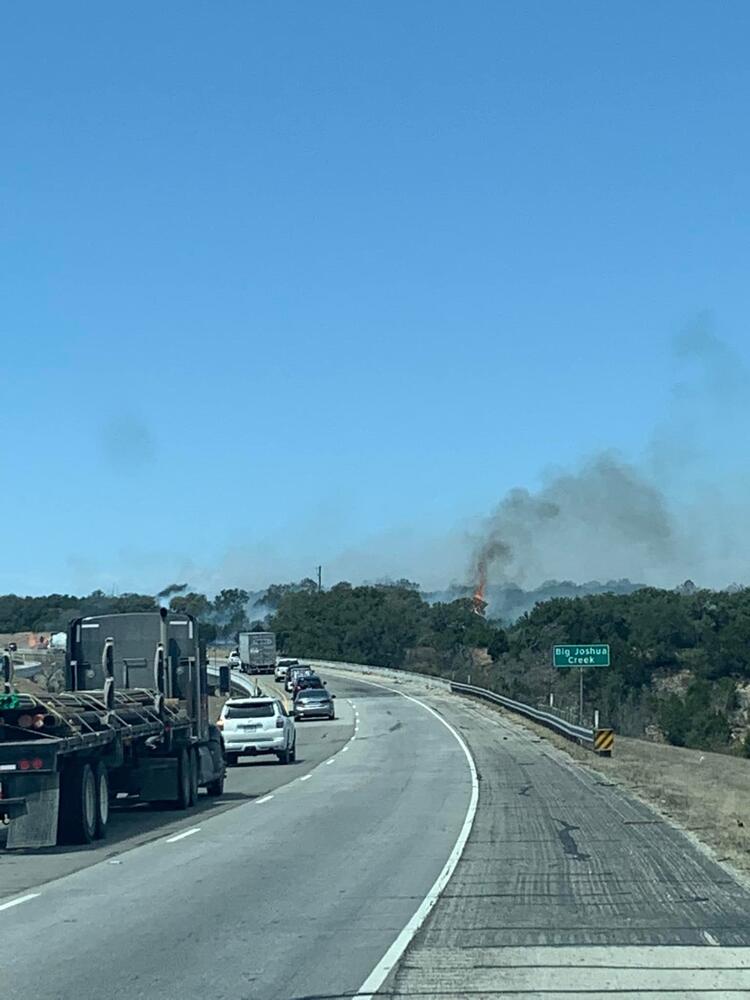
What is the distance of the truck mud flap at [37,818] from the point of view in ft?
61.4

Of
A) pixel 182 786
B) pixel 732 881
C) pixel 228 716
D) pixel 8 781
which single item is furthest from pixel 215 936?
pixel 228 716

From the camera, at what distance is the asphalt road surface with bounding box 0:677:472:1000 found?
1019 cm

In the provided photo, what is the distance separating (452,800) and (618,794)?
12.0ft

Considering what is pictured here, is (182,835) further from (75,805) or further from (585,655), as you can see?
(585,655)

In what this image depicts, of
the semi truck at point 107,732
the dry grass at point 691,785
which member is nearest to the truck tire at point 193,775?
the semi truck at point 107,732

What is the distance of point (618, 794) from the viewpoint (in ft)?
90.8

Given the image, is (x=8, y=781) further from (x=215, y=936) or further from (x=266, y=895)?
(x=215, y=936)

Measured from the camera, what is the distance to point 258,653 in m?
107

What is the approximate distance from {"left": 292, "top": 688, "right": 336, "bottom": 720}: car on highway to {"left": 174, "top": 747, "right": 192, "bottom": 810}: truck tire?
3787cm

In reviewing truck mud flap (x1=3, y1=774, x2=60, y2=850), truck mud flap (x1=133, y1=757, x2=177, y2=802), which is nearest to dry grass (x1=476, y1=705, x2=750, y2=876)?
truck mud flap (x1=133, y1=757, x2=177, y2=802)

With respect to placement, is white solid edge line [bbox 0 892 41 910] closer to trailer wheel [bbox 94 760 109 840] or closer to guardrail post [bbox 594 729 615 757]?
trailer wheel [bbox 94 760 109 840]

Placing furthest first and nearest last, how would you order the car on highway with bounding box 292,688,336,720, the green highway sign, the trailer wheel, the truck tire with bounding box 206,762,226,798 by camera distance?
the car on highway with bounding box 292,688,336,720 → the green highway sign → the truck tire with bounding box 206,762,226,798 → the trailer wheel

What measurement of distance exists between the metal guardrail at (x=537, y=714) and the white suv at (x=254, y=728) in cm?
940

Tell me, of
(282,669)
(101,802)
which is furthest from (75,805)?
(282,669)
